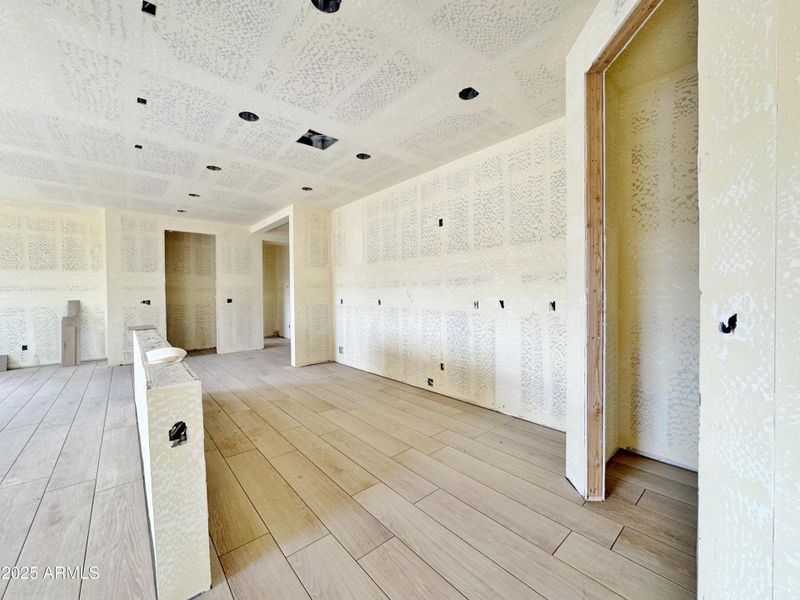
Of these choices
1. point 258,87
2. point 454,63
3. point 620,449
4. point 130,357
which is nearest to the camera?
point 454,63

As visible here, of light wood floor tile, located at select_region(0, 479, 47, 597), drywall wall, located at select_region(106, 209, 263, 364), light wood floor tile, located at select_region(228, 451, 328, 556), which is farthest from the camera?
drywall wall, located at select_region(106, 209, 263, 364)

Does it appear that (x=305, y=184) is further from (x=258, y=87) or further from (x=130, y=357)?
(x=130, y=357)

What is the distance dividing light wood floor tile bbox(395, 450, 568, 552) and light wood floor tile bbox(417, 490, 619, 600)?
0.05 m

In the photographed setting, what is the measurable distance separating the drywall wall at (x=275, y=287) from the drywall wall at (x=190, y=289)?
74.2 inches

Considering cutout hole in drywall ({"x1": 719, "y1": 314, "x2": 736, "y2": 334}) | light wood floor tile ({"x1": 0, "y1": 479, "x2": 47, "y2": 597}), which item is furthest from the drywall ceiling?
light wood floor tile ({"x1": 0, "y1": 479, "x2": 47, "y2": 597})

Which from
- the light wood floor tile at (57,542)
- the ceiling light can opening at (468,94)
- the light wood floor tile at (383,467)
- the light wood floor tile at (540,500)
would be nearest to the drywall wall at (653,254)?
the light wood floor tile at (540,500)

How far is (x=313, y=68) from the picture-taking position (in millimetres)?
1854

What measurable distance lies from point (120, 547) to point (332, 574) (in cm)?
103

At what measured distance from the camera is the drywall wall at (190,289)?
6.18 metres

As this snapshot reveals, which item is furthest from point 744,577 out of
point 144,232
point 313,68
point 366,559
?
point 144,232

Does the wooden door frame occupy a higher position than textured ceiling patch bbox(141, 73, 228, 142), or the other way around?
textured ceiling patch bbox(141, 73, 228, 142)

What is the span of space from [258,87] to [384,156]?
1363 millimetres

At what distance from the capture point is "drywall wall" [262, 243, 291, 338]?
27.6 ft

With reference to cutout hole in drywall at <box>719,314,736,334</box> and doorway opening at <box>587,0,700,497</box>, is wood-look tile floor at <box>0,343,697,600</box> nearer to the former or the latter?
doorway opening at <box>587,0,700,497</box>
